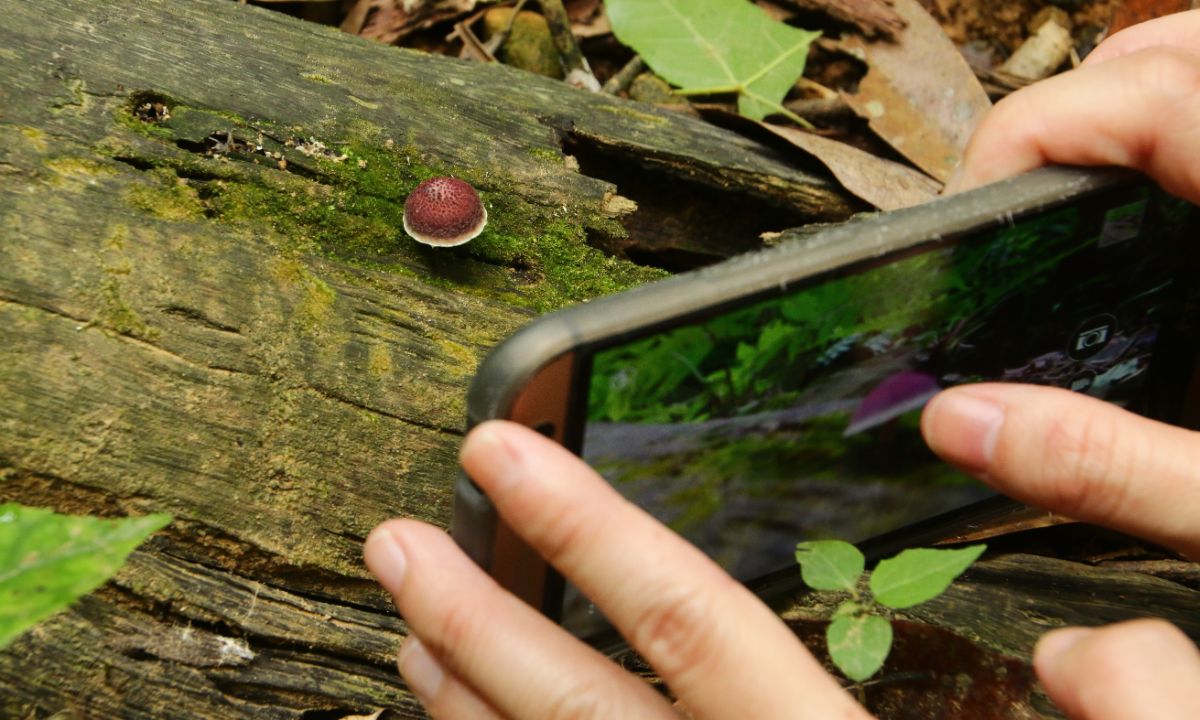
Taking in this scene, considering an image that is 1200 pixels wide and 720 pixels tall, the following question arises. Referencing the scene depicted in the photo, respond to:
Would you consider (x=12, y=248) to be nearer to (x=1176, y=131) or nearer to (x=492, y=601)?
(x=492, y=601)

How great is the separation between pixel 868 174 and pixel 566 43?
4.39ft

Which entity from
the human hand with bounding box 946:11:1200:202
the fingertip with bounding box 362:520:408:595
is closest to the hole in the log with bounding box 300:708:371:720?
the fingertip with bounding box 362:520:408:595

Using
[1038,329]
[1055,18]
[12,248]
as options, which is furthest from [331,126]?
[1055,18]

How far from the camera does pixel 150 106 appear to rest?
231 cm

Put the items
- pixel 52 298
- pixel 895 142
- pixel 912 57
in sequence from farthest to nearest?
1. pixel 912 57
2. pixel 895 142
3. pixel 52 298

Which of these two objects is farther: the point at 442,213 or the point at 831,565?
the point at 442,213

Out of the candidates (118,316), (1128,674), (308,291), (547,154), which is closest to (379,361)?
(308,291)

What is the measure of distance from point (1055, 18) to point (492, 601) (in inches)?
134

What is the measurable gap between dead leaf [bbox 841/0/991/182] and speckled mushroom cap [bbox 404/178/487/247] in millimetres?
1540

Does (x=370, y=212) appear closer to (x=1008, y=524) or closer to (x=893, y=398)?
(x=893, y=398)

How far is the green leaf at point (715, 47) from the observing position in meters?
3.18

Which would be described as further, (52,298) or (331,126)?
(331,126)

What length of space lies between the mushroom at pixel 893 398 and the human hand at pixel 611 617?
472 millimetres

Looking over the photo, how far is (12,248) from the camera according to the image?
2033mm
